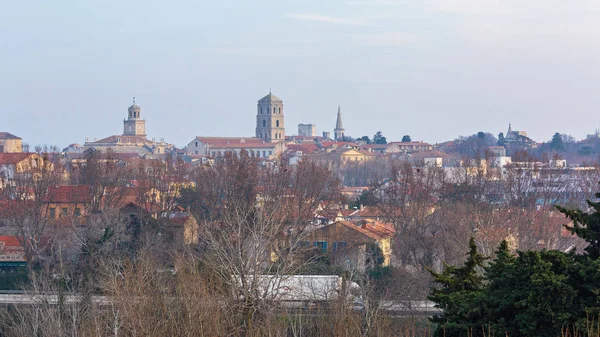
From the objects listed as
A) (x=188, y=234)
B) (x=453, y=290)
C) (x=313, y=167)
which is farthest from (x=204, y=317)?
(x=313, y=167)

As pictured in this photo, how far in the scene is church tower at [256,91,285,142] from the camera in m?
131

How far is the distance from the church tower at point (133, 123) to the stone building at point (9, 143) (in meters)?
43.8

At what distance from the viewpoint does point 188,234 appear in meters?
33.1

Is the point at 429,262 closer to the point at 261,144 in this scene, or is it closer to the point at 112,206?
the point at 112,206

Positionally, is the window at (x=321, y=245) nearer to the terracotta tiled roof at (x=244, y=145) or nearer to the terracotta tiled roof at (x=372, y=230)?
the terracotta tiled roof at (x=372, y=230)

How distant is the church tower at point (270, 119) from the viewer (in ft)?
429

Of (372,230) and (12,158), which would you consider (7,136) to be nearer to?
(12,158)

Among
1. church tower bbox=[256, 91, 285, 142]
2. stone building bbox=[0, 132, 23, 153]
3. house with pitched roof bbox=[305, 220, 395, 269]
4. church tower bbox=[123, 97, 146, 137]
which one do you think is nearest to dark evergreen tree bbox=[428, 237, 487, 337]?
house with pitched roof bbox=[305, 220, 395, 269]

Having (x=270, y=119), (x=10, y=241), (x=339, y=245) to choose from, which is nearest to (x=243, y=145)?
(x=270, y=119)

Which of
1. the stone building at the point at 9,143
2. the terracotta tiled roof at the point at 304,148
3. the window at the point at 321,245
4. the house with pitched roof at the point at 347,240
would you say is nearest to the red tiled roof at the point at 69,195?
the house with pitched roof at the point at 347,240

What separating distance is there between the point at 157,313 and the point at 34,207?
74.1ft

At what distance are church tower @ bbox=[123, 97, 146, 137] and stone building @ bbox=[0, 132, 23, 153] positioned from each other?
43.8 m

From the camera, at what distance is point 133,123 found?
145 m

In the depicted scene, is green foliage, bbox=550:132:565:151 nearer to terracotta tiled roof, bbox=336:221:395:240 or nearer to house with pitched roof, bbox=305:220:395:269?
terracotta tiled roof, bbox=336:221:395:240
